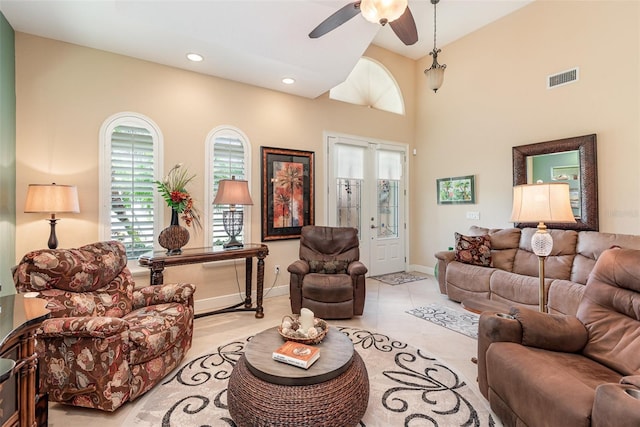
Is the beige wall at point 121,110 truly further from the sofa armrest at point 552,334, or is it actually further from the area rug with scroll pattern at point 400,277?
the sofa armrest at point 552,334

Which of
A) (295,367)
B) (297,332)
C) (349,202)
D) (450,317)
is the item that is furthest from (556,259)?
(295,367)

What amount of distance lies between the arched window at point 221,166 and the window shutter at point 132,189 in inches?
25.6

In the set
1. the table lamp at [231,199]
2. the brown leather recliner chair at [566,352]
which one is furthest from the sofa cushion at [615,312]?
the table lamp at [231,199]

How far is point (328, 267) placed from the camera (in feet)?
12.8

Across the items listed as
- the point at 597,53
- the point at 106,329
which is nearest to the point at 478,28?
the point at 597,53

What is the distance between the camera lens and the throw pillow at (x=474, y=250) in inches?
161

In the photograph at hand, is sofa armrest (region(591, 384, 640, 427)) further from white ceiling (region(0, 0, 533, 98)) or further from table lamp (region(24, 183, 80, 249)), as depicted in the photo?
table lamp (region(24, 183, 80, 249))

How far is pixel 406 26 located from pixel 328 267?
9.07 feet

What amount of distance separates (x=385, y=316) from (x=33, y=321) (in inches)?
126

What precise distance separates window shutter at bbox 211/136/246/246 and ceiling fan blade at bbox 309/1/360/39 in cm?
192

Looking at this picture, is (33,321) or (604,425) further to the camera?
(33,321)

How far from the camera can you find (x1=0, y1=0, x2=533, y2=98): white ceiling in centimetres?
265

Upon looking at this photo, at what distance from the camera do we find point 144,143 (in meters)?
3.45

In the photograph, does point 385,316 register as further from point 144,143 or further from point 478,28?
point 478,28
